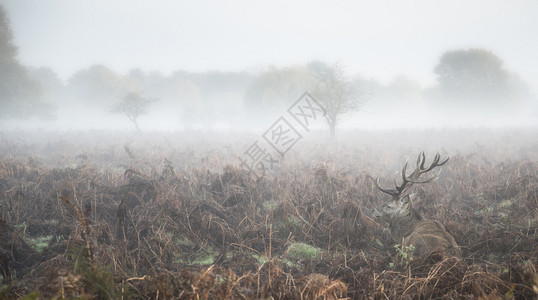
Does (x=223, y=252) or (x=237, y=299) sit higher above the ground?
(x=237, y=299)

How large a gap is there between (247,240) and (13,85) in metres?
28.0

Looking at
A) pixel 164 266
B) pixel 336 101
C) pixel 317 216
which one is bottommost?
pixel 164 266

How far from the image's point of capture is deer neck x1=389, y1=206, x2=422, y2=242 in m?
4.61

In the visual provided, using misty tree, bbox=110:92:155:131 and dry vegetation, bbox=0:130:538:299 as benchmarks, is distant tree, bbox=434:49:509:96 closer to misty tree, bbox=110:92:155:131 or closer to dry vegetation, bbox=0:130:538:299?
dry vegetation, bbox=0:130:538:299

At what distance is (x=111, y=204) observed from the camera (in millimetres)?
5562

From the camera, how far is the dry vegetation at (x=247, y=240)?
230 cm

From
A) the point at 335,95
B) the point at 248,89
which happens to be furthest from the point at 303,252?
the point at 248,89

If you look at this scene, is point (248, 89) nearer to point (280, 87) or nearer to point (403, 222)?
point (280, 87)

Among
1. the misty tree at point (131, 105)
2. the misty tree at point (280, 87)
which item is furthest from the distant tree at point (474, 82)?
the misty tree at point (131, 105)

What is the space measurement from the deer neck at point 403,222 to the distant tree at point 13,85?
2836cm

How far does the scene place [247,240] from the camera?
4.46m

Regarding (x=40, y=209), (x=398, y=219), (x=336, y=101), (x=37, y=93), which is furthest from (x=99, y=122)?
(x=398, y=219)

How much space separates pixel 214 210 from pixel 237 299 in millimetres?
3433

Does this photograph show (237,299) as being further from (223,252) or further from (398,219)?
(398,219)
